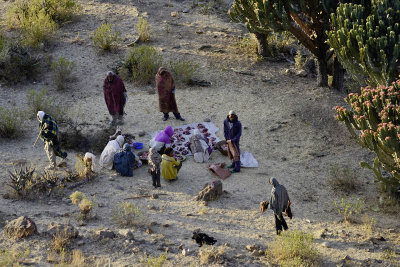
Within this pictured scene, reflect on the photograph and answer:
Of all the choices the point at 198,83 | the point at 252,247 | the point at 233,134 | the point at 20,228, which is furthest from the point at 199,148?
the point at 20,228

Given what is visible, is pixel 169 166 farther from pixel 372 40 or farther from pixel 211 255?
pixel 372 40

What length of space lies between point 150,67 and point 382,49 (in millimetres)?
6455

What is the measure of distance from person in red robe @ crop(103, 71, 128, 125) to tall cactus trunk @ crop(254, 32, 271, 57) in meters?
5.43

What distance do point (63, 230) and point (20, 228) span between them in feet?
1.89

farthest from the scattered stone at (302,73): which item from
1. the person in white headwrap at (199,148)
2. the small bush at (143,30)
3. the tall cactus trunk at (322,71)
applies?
the person in white headwrap at (199,148)

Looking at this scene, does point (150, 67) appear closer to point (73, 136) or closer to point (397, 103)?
point (73, 136)

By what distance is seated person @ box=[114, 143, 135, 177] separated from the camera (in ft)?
30.5

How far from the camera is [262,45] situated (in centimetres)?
1513

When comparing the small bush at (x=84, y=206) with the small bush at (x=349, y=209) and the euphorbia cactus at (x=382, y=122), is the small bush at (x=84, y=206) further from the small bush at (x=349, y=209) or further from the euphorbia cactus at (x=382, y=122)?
the euphorbia cactus at (x=382, y=122)

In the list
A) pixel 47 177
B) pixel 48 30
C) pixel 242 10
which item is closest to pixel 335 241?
pixel 47 177

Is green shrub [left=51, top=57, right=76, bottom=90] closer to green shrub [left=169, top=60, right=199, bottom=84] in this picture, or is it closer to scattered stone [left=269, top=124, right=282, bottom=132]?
green shrub [left=169, top=60, right=199, bottom=84]

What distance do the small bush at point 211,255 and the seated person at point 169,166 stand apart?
2.44 meters

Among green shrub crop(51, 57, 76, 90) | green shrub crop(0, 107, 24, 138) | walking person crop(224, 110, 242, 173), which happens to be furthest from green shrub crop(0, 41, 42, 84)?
walking person crop(224, 110, 242, 173)

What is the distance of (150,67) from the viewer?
13688 mm
